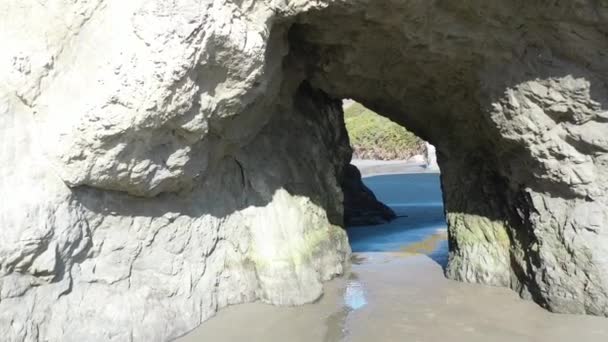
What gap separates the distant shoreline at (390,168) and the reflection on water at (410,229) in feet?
21.0

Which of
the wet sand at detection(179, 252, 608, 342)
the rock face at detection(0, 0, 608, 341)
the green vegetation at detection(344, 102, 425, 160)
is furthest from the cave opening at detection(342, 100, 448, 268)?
the rock face at detection(0, 0, 608, 341)

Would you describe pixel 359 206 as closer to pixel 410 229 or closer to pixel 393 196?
pixel 410 229

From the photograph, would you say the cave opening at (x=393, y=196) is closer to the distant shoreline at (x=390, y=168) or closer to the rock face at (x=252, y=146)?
the distant shoreline at (x=390, y=168)

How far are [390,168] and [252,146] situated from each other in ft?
A: 76.9

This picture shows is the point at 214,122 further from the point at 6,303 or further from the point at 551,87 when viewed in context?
the point at 551,87

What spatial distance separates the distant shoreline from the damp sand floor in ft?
64.3

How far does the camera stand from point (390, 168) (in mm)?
29750

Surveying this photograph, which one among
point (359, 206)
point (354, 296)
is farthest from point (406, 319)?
point (359, 206)

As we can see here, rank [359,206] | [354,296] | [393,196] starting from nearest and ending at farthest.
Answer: [354,296], [359,206], [393,196]

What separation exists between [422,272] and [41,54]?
5.82 meters

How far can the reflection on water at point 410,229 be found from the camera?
385 inches

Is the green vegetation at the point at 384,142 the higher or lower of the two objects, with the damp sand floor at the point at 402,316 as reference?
higher

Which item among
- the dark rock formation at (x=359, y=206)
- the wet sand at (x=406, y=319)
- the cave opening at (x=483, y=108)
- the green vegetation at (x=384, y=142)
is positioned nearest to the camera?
the wet sand at (x=406, y=319)

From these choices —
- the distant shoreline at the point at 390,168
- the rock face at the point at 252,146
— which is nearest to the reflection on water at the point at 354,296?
the rock face at the point at 252,146
